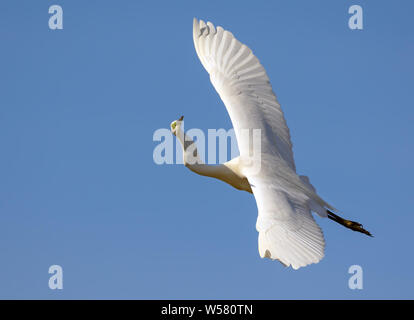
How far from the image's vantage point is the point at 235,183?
49.1 ft

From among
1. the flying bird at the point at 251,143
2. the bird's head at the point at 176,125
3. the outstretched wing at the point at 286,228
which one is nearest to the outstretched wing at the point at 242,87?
the flying bird at the point at 251,143

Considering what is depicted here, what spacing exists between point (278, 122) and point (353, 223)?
94.2 inches

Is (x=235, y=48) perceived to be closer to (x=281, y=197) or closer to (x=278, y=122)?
(x=278, y=122)

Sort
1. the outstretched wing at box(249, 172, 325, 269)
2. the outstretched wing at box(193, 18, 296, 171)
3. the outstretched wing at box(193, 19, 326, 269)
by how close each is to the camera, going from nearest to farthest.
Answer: the outstretched wing at box(249, 172, 325, 269)
the outstretched wing at box(193, 19, 326, 269)
the outstretched wing at box(193, 18, 296, 171)

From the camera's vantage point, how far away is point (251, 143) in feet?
48.4

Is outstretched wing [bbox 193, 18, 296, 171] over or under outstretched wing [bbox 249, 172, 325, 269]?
over

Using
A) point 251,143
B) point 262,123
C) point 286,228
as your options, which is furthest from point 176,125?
point 286,228

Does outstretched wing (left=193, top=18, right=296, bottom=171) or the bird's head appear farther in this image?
outstretched wing (left=193, top=18, right=296, bottom=171)

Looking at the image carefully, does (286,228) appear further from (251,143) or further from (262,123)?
(262,123)

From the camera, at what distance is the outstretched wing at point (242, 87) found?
14.9 m

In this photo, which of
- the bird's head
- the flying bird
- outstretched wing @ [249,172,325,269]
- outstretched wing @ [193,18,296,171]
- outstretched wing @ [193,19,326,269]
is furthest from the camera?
outstretched wing @ [193,18,296,171]

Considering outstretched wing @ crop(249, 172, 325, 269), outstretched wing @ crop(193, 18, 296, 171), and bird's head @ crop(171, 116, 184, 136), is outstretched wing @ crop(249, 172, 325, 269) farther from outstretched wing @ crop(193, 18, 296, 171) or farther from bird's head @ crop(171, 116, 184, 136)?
bird's head @ crop(171, 116, 184, 136)

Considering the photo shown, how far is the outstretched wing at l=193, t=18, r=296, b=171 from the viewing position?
48.9ft

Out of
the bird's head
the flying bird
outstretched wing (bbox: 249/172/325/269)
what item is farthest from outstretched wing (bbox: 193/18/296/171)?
outstretched wing (bbox: 249/172/325/269)
